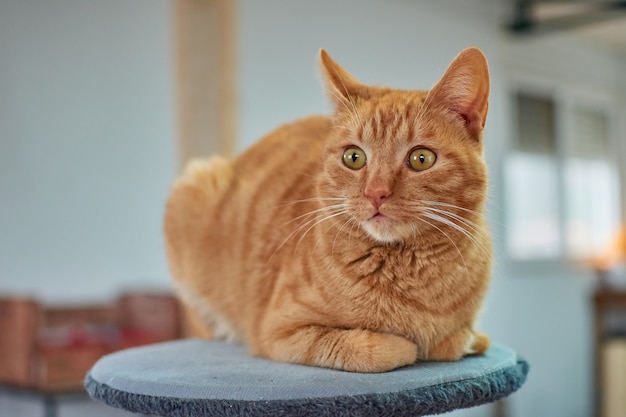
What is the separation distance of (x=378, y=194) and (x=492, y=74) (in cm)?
406

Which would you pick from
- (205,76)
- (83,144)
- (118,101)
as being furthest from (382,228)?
(205,76)

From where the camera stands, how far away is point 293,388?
97 centimetres

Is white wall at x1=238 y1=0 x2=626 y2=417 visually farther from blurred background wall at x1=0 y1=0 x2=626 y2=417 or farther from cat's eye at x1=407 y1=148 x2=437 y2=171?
cat's eye at x1=407 y1=148 x2=437 y2=171

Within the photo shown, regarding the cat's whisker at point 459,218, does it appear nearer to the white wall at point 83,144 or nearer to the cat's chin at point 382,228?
the cat's chin at point 382,228

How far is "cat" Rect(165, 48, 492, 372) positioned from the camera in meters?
1.02

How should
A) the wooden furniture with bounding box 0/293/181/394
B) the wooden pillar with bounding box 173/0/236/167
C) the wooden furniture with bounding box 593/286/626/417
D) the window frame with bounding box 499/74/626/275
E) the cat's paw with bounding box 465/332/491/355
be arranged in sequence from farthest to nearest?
the window frame with bounding box 499/74/626/275, the wooden furniture with bounding box 593/286/626/417, the wooden pillar with bounding box 173/0/236/167, the wooden furniture with bounding box 0/293/181/394, the cat's paw with bounding box 465/332/491/355

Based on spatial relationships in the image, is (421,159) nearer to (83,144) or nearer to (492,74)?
(83,144)

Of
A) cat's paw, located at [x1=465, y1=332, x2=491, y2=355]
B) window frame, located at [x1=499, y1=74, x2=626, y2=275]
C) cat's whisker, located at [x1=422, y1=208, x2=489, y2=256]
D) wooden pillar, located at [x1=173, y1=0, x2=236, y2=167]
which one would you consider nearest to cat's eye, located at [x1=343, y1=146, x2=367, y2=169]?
cat's whisker, located at [x1=422, y1=208, x2=489, y2=256]

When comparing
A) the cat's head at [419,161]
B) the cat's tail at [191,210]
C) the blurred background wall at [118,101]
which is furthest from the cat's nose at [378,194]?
the blurred background wall at [118,101]

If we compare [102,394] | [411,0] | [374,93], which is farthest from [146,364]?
[411,0]

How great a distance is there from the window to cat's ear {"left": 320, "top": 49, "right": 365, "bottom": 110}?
425 centimetres

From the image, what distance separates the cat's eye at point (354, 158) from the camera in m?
1.07

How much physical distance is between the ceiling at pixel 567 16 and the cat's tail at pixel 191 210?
162 inches

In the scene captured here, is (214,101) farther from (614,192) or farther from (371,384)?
(614,192)
